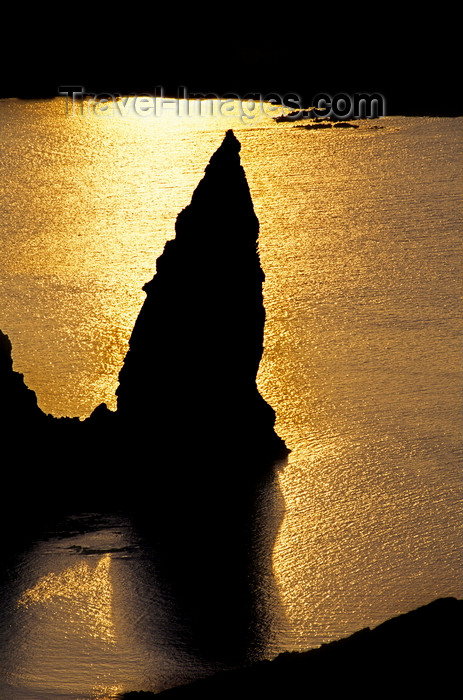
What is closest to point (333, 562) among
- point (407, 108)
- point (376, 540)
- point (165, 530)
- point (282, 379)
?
point (376, 540)

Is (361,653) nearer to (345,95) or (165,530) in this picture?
(165,530)

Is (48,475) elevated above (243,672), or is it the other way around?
(243,672)

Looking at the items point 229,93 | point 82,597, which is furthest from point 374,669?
point 229,93

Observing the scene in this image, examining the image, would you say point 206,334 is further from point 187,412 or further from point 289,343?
point 289,343

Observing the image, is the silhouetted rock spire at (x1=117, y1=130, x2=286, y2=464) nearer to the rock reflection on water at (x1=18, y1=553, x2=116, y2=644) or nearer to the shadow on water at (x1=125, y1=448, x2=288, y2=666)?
the shadow on water at (x1=125, y1=448, x2=288, y2=666)

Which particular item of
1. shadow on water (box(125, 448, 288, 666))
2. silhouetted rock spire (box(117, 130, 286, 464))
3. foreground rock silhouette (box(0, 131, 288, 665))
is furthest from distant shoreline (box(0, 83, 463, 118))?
shadow on water (box(125, 448, 288, 666))

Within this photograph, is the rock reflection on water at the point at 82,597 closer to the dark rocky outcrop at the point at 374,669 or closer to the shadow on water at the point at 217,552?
the shadow on water at the point at 217,552

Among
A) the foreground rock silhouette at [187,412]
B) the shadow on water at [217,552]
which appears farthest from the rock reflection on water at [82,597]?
the foreground rock silhouette at [187,412]
